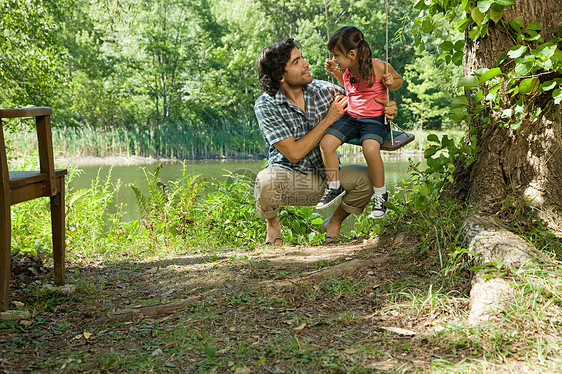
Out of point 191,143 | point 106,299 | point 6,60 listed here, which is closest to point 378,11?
point 191,143

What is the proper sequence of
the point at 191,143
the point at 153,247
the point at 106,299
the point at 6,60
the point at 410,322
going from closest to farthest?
the point at 410,322
the point at 106,299
the point at 153,247
the point at 6,60
the point at 191,143

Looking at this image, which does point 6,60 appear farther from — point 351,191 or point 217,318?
point 217,318

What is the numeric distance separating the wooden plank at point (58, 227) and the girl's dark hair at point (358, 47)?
1927 mm

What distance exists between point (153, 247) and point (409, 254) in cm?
264

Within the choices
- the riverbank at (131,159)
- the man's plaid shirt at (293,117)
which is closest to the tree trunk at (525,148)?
the man's plaid shirt at (293,117)

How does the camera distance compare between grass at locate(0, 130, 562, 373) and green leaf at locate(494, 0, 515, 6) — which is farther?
green leaf at locate(494, 0, 515, 6)

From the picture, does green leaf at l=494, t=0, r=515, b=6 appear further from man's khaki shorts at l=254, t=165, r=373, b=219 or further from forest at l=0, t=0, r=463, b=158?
forest at l=0, t=0, r=463, b=158

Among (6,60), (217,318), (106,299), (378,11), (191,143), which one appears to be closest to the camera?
(217,318)

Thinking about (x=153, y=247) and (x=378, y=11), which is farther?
(x=378, y=11)

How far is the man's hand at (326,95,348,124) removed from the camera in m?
3.60

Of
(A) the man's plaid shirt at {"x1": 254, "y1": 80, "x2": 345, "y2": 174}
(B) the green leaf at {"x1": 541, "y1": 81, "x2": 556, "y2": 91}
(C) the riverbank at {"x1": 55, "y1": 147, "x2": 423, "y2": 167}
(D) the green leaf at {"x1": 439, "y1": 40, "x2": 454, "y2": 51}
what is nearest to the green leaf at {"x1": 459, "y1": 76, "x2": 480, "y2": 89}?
(B) the green leaf at {"x1": 541, "y1": 81, "x2": 556, "y2": 91}

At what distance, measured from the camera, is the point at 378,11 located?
25578 mm

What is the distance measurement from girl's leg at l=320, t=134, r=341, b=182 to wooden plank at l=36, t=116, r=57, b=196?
1.79 meters

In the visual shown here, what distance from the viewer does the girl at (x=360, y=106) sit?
3354mm
